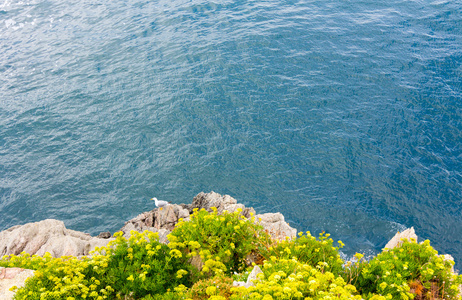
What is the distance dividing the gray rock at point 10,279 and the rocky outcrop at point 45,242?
394 centimetres

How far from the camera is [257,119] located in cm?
3180

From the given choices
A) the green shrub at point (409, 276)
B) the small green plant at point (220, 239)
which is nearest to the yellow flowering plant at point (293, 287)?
the green shrub at point (409, 276)

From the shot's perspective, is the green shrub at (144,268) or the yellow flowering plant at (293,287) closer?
the yellow flowering plant at (293,287)

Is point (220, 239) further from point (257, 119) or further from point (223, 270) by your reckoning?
point (257, 119)

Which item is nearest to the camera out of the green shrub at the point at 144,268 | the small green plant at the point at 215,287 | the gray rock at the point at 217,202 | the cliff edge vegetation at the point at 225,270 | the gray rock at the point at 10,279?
the small green plant at the point at 215,287

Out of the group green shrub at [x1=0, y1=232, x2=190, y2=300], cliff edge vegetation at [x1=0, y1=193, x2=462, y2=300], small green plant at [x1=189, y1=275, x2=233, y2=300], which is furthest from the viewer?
green shrub at [x1=0, y1=232, x2=190, y2=300]

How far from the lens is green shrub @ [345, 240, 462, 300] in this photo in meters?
10.5

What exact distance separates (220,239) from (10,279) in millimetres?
8569

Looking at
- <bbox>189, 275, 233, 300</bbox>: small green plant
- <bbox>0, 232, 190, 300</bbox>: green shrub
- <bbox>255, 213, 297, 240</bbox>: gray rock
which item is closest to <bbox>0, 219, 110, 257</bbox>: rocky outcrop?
<bbox>0, 232, 190, 300</bbox>: green shrub

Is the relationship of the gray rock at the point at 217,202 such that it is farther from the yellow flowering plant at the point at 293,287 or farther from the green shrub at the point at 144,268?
the yellow flowering plant at the point at 293,287

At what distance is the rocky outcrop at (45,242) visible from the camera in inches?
683

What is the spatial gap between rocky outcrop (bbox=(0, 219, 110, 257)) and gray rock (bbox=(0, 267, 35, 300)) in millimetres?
3939

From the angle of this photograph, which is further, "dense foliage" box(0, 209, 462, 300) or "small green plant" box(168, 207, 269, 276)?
"small green plant" box(168, 207, 269, 276)

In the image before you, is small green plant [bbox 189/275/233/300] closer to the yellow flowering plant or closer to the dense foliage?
the dense foliage
